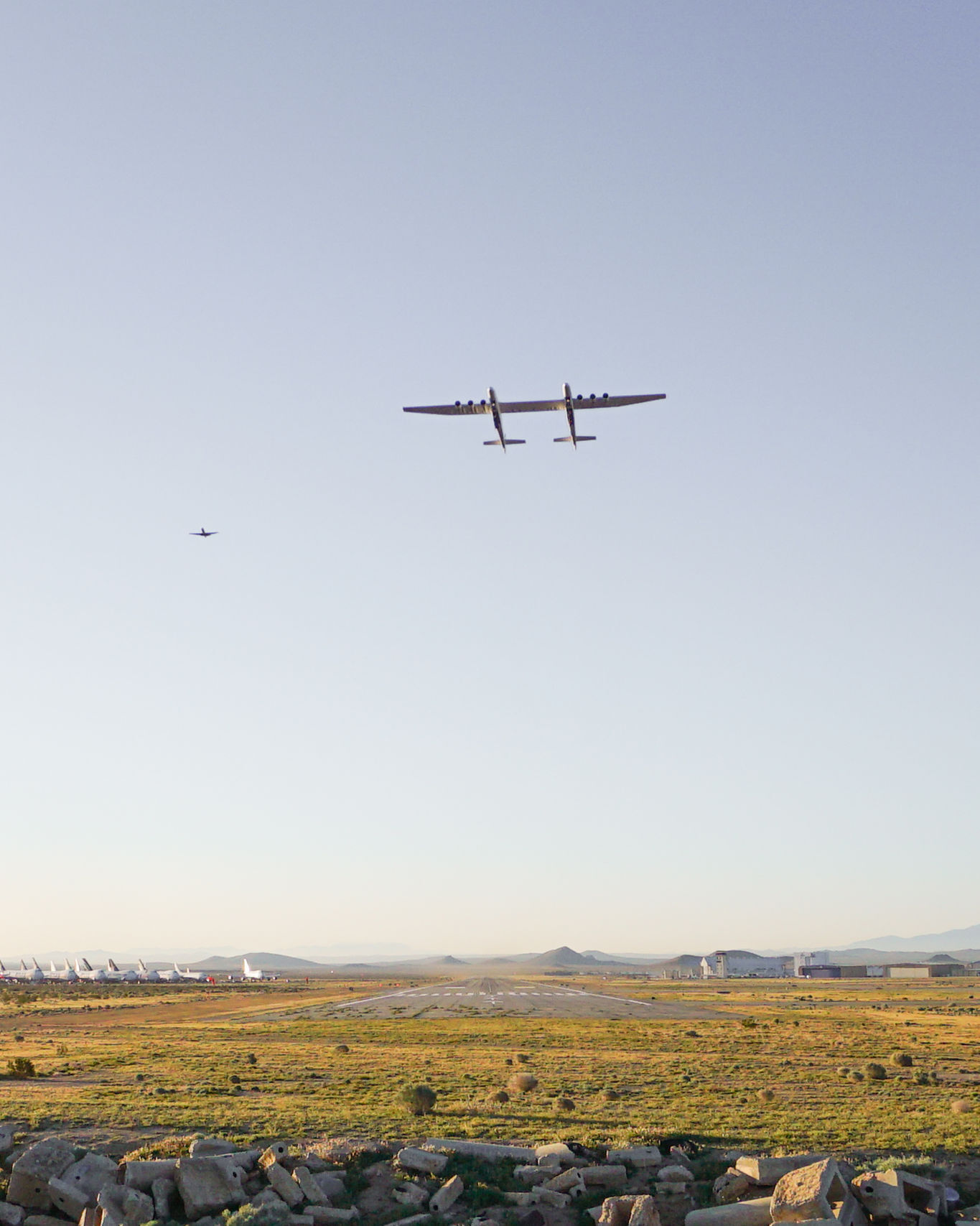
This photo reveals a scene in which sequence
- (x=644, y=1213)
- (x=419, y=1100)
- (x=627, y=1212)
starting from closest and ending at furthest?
1. (x=644, y=1213)
2. (x=627, y=1212)
3. (x=419, y=1100)

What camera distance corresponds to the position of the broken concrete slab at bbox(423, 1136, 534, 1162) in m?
23.0

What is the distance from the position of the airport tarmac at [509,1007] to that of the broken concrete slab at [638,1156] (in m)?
71.3

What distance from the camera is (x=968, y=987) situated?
617ft

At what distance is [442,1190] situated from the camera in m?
20.5

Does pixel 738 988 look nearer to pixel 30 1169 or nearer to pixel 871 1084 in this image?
pixel 871 1084

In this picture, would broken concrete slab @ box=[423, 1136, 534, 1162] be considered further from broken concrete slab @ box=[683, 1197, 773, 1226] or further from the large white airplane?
the large white airplane

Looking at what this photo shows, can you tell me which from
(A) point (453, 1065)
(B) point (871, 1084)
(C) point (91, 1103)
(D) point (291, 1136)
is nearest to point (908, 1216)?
(D) point (291, 1136)

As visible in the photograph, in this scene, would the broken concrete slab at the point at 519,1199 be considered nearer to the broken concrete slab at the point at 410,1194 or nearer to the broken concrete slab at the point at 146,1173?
the broken concrete slab at the point at 410,1194

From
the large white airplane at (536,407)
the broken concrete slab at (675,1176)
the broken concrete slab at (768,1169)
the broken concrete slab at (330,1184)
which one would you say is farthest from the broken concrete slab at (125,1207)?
the large white airplane at (536,407)

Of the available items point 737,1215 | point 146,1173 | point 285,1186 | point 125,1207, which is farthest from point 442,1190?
point 125,1207

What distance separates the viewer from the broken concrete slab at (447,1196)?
2027 cm

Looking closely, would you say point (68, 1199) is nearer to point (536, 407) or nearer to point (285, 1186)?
point (285, 1186)

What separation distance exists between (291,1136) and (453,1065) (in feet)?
71.9

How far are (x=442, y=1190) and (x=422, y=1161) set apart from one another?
184 centimetres
